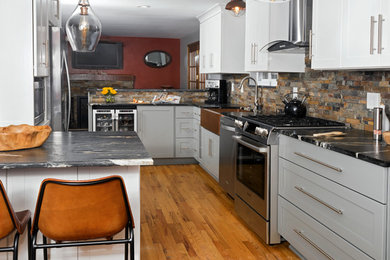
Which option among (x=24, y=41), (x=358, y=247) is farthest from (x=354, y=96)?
(x=24, y=41)

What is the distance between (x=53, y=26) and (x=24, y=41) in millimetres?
1484

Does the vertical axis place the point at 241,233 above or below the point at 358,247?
below

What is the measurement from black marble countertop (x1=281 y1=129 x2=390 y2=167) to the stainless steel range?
0.60 feet

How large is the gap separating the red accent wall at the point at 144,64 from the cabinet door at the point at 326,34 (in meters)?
8.04

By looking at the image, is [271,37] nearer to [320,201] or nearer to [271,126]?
[271,126]

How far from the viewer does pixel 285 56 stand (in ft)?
13.7

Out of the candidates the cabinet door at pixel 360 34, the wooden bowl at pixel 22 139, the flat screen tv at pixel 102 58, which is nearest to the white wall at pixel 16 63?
the wooden bowl at pixel 22 139

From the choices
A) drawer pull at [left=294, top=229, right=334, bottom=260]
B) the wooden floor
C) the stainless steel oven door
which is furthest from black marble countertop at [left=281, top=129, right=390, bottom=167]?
the wooden floor

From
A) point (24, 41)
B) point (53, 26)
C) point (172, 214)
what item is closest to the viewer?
point (24, 41)

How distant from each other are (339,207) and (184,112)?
14.0 feet

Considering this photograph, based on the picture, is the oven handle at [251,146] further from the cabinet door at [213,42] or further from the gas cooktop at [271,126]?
the cabinet door at [213,42]

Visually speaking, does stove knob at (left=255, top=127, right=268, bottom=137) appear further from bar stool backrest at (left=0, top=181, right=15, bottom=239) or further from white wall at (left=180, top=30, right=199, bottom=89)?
white wall at (left=180, top=30, right=199, bottom=89)

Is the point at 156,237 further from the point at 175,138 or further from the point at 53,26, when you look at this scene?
the point at 175,138

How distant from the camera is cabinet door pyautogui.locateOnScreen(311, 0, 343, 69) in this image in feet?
9.72
